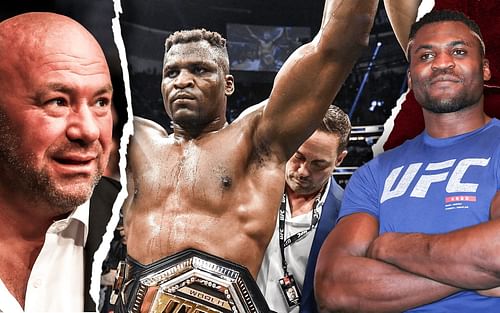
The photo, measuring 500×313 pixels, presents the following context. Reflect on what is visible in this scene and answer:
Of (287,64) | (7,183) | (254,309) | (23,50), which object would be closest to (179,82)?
(287,64)

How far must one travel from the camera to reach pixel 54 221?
178cm

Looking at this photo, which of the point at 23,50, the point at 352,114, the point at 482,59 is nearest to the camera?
the point at 23,50

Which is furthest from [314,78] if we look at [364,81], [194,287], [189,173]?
[194,287]

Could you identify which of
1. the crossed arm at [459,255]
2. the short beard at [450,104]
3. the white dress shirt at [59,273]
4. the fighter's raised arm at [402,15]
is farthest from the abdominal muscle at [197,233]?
the fighter's raised arm at [402,15]

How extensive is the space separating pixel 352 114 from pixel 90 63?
2.58 feet

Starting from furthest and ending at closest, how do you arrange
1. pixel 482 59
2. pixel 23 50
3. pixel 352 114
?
pixel 352 114, pixel 482 59, pixel 23 50

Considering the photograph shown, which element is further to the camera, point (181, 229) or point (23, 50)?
point (181, 229)

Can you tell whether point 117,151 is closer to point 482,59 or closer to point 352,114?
point 352,114

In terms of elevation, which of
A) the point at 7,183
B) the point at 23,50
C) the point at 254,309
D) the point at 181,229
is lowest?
the point at 254,309

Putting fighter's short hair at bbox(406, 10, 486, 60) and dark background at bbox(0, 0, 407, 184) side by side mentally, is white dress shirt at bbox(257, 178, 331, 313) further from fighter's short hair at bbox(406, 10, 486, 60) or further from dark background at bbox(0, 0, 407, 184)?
fighter's short hair at bbox(406, 10, 486, 60)

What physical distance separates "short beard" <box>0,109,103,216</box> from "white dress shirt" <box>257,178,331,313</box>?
1.81ft

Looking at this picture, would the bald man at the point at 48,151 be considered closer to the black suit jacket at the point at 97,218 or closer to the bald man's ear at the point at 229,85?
the black suit jacket at the point at 97,218

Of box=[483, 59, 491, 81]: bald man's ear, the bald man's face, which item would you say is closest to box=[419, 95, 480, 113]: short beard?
box=[483, 59, 491, 81]: bald man's ear

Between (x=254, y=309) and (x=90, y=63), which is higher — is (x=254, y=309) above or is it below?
below
